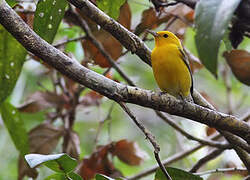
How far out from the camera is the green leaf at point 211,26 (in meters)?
1.08

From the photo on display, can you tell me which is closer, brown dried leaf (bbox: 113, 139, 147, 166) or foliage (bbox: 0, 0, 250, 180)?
foliage (bbox: 0, 0, 250, 180)

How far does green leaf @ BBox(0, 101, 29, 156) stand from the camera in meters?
2.47

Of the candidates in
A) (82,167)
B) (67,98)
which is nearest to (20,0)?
(67,98)

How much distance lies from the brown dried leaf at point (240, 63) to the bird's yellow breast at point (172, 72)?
28 cm

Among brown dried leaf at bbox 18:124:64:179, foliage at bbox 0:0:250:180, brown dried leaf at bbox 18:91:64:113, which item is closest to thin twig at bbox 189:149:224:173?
foliage at bbox 0:0:250:180

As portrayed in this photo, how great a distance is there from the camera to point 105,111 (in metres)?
4.91

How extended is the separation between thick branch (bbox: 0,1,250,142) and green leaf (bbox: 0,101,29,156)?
110 centimetres

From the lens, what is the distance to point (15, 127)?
2482 mm

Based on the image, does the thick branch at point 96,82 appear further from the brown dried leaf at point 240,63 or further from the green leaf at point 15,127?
the green leaf at point 15,127

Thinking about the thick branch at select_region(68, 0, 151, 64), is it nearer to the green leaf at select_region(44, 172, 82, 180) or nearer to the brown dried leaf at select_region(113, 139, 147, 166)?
the green leaf at select_region(44, 172, 82, 180)

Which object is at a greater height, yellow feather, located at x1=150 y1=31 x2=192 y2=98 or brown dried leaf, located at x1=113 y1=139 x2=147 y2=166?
yellow feather, located at x1=150 y1=31 x2=192 y2=98

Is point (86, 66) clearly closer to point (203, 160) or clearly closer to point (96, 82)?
point (203, 160)

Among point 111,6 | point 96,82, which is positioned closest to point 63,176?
point 96,82

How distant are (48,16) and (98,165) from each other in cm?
107
